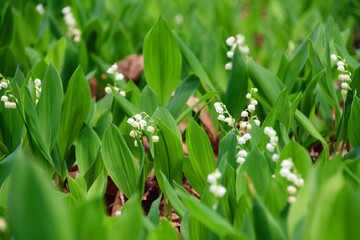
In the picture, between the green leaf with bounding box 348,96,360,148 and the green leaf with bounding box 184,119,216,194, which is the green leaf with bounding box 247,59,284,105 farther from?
the green leaf with bounding box 184,119,216,194

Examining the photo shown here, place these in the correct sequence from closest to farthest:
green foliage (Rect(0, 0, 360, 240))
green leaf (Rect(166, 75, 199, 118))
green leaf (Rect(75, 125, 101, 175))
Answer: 1. green foliage (Rect(0, 0, 360, 240))
2. green leaf (Rect(75, 125, 101, 175))
3. green leaf (Rect(166, 75, 199, 118))

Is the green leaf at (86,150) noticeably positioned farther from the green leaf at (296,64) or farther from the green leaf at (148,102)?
the green leaf at (296,64)

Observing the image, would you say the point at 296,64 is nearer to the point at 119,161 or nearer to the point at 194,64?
the point at 194,64

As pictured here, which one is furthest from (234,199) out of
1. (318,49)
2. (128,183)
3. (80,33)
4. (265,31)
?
(265,31)

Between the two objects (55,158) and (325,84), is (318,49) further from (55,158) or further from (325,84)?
(55,158)

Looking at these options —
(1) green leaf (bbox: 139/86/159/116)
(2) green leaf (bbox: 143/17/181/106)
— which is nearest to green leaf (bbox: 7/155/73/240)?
(1) green leaf (bbox: 139/86/159/116)

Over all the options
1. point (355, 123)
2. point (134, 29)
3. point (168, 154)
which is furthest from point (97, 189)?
point (134, 29)
